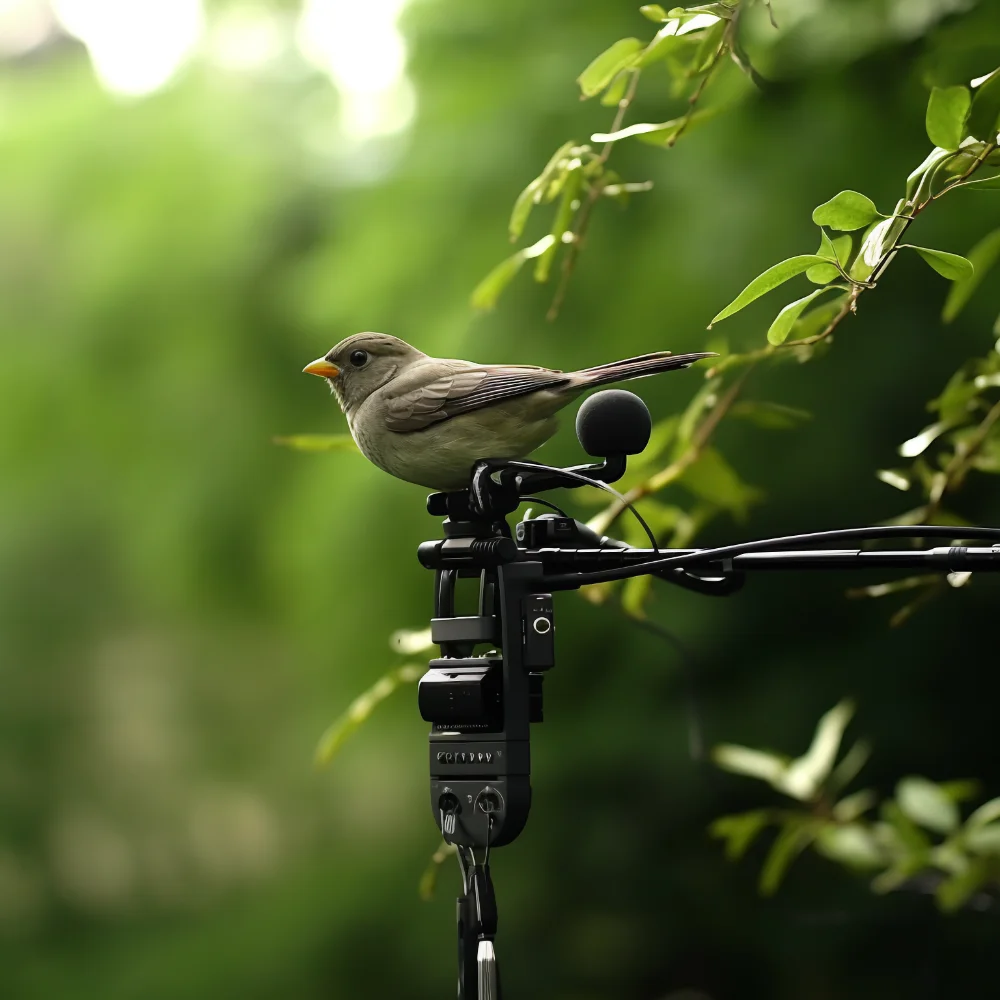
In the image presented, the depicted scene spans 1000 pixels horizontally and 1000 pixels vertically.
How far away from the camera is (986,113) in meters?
1.17

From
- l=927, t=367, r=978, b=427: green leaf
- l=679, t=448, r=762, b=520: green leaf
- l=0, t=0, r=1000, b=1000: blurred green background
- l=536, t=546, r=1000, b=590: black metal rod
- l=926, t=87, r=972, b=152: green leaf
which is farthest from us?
l=0, t=0, r=1000, b=1000: blurred green background

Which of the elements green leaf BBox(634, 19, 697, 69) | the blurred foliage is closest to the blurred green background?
the blurred foliage

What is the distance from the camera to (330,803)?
3.60m

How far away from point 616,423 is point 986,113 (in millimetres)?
428

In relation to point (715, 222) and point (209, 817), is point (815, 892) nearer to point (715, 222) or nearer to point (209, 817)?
point (715, 222)

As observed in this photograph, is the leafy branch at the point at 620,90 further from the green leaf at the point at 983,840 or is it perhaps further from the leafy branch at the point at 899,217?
the green leaf at the point at 983,840

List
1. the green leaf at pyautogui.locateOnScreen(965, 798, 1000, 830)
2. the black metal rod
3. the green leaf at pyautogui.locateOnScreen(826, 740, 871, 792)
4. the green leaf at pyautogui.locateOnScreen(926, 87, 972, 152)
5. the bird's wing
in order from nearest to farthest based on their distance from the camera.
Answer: the black metal rod → the green leaf at pyautogui.locateOnScreen(926, 87, 972, 152) → the bird's wing → the green leaf at pyautogui.locateOnScreen(965, 798, 1000, 830) → the green leaf at pyautogui.locateOnScreen(826, 740, 871, 792)

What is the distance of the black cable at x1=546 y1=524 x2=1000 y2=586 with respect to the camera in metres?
1.00

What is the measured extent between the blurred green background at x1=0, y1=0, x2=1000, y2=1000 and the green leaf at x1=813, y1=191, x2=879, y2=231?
840 mm

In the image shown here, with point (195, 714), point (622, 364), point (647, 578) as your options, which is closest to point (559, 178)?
point (622, 364)

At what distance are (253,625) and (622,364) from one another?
8.16 ft

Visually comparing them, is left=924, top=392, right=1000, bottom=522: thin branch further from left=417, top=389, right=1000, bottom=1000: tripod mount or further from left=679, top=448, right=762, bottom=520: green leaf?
left=417, top=389, right=1000, bottom=1000: tripod mount

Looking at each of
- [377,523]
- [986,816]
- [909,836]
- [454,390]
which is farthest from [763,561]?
[377,523]

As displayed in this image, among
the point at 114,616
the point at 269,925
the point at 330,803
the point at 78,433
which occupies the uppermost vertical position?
the point at 78,433
